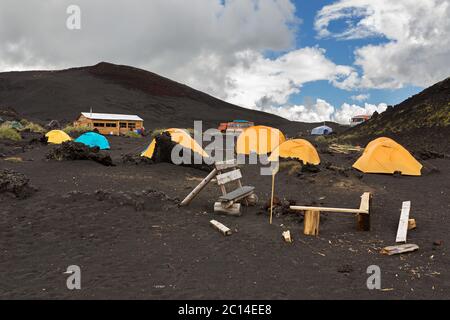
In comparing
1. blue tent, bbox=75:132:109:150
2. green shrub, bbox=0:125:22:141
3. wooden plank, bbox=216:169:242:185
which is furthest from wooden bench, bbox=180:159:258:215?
green shrub, bbox=0:125:22:141

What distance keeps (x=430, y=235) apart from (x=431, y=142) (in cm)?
2023

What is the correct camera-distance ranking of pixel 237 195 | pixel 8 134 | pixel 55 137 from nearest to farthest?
pixel 237 195 < pixel 55 137 < pixel 8 134

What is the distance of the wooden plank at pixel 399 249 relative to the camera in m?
6.25

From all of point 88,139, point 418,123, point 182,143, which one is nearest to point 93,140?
point 88,139

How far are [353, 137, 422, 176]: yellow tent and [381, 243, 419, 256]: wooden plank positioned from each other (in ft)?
28.4

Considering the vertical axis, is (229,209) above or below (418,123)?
below

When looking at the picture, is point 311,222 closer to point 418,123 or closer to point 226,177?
point 226,177

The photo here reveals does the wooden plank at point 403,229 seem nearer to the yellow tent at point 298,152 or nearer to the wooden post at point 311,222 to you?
the wooden post at point 311,222

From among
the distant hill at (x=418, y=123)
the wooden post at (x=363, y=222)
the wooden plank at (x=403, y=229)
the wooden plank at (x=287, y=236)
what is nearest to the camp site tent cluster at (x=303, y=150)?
the wooden plank at (x=403, y=229)

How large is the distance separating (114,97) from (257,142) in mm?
64010

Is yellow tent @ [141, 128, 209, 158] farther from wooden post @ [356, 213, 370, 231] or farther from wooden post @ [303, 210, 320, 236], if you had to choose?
wooden post @ [356, 213, 370, 231]

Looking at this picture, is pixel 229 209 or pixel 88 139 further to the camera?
pixel 88 139

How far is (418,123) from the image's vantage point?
29.0m

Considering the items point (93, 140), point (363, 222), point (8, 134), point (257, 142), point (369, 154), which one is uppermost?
point (8, 134)
